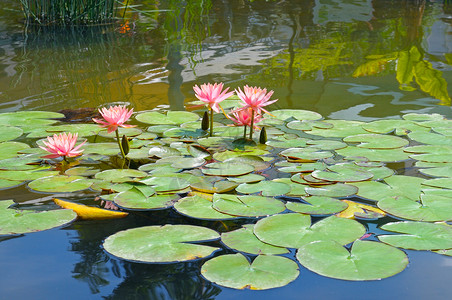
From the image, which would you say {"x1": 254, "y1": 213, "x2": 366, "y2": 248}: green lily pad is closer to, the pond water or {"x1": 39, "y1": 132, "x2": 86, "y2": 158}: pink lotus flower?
the pond water

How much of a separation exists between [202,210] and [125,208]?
21 cm

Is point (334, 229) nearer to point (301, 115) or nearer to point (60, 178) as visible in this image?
point (60, 178)

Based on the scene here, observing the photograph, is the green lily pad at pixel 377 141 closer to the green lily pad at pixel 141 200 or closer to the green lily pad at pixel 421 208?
the green lily pad at pixel 421 208

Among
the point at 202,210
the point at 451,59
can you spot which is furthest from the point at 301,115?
the point at 451,59

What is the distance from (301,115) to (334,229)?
1.04 m

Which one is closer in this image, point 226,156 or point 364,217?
point 364,217

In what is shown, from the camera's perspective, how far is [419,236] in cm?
113

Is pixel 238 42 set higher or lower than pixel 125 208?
higher

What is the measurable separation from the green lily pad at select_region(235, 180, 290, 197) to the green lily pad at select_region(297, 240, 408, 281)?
12.2 inches

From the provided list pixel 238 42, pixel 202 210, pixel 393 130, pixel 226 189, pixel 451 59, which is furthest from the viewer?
pixel 238 42

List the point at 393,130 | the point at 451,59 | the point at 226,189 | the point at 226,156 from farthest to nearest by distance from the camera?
the point at 451,59 < the point at 393,130 < the point at 226,156 < the point at 226,189

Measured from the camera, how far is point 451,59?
10.8ft

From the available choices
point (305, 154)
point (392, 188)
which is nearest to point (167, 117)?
point (305, 154)

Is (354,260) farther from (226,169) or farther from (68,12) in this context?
(68,12)
